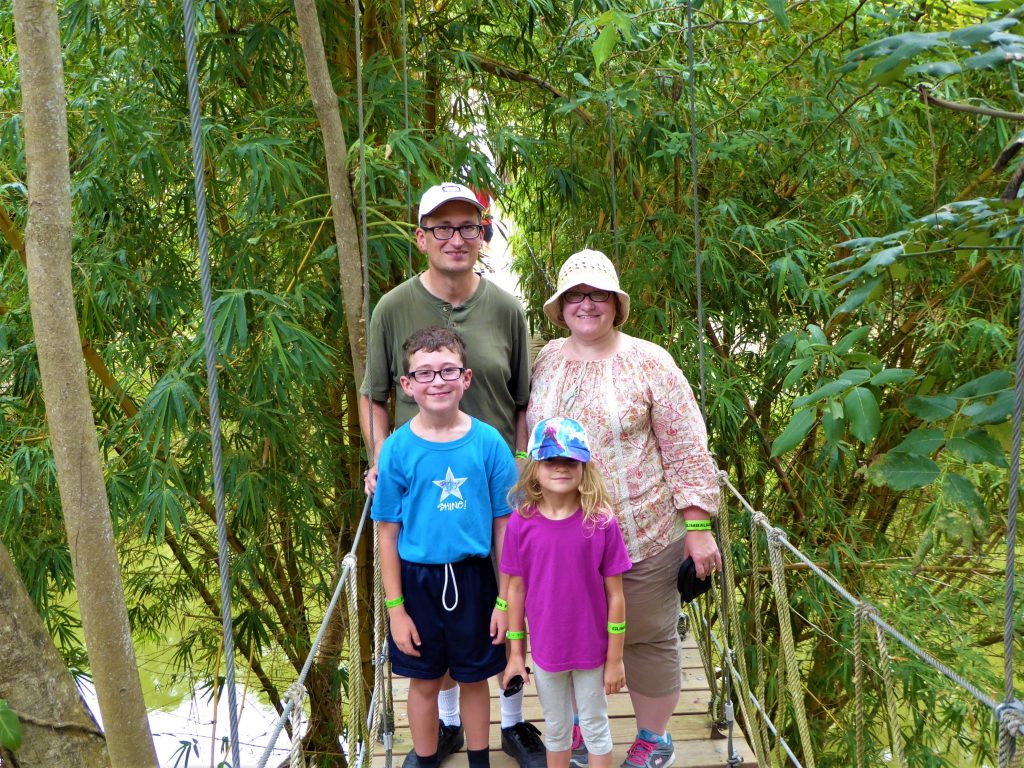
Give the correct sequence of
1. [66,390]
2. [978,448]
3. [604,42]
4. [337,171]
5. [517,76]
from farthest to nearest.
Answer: [517,76] → [337,171] → [66,390] → [604,42] → [978,448]

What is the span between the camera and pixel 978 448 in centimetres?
104

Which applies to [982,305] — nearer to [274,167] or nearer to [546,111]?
[546,111]

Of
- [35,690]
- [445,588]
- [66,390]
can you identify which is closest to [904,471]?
[445,588]

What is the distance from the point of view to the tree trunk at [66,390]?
2148mm

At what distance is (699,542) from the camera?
1698 millimetres

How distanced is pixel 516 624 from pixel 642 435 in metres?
0.37

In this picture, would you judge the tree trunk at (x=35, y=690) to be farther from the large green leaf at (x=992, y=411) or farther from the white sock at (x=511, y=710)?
A: the large green leaf at (x=992, y=411)

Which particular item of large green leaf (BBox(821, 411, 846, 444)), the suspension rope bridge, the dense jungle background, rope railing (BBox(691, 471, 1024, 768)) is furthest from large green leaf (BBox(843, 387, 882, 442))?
the dense jungle background

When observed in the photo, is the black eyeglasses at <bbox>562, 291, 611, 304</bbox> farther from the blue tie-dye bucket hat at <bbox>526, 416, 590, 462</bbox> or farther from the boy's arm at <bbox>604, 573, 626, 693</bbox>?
the boy's arm at <bbox>604, 573, 626, 693</bbox>

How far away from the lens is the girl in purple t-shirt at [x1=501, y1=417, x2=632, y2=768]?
62.2 inches

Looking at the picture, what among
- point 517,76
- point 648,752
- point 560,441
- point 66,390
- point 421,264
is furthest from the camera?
point 517,76

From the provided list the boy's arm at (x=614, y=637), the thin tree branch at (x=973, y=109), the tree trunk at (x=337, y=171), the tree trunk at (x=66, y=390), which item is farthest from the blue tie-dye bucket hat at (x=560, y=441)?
the tree trunk at (x=66, y=390)

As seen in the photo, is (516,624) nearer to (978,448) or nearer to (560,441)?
(560,441)

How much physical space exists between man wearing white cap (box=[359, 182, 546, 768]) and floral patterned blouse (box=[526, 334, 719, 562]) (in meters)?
0.14
